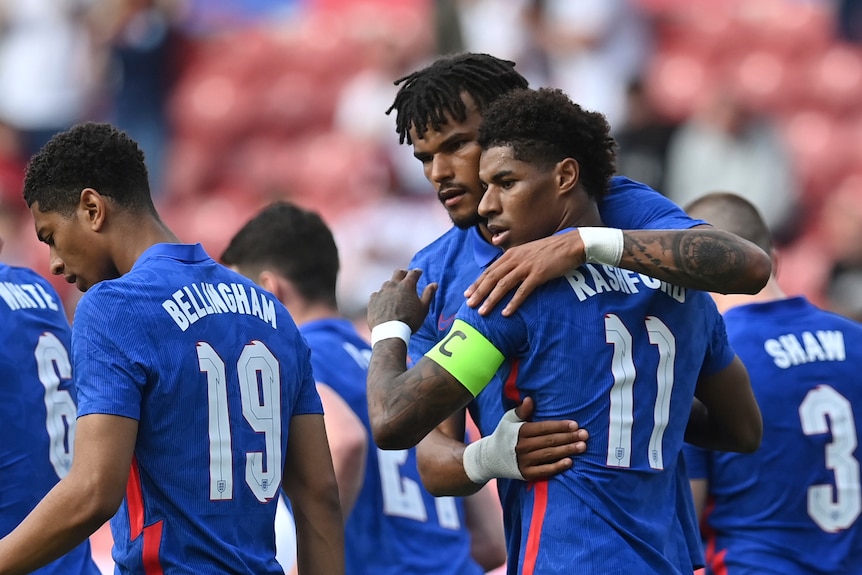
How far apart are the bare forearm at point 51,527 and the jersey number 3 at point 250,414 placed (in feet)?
1.18

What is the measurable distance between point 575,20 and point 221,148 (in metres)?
4.26

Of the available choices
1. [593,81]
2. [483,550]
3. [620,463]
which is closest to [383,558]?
[483,550]

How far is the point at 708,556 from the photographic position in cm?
488

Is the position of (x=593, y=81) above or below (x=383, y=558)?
above

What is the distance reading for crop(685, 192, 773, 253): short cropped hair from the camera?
16.5 feet

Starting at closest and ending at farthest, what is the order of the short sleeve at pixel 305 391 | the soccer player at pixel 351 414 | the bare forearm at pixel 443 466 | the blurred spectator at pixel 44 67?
the bare forearm at pixel 443 466, the short sleeve at pixel 305 391, the soccer player at pixel 351 414, the blurred spectator at pixel 44 67

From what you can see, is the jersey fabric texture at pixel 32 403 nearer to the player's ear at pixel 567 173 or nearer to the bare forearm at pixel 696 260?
the player's ear at pixel 567 173

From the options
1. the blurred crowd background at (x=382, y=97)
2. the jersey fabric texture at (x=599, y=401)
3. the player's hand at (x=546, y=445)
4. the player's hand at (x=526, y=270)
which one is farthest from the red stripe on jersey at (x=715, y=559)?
the blurred crowd background at (x=382, y=97)

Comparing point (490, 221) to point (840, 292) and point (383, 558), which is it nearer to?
point (383, 558)

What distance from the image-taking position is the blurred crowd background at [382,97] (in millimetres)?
12719

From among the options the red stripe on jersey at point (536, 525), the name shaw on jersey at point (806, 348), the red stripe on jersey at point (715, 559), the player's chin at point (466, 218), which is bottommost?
the red stripe on jersey at point (536, 525)

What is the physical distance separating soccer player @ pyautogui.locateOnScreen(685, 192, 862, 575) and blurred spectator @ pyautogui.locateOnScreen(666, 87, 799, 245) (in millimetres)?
7913

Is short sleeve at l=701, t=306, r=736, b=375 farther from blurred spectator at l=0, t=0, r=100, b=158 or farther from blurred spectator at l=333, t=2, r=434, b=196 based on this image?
blurred spectator at l=0, t=0, r=100, b=158

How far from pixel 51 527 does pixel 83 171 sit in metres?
1.00
